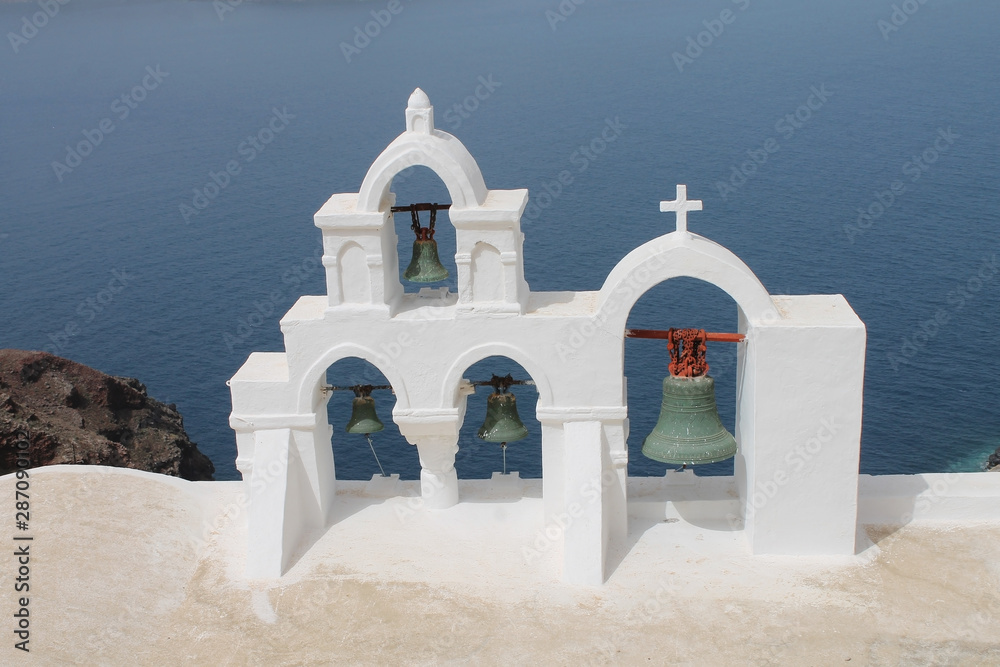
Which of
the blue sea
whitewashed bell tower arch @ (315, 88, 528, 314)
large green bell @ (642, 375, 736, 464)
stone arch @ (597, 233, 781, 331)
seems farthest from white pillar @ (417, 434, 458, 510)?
the blue sea

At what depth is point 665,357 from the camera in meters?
40.7

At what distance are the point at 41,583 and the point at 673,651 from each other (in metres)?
8.69

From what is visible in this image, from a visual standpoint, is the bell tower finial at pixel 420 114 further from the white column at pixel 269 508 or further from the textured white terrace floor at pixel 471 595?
the textured white terrace floor at pixel 471 595

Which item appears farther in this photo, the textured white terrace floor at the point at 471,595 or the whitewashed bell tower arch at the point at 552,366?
the whitewashed bell tower arch at the point at 552,366

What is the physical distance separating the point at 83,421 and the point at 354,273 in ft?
59.0

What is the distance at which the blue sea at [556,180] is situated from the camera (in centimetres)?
4156

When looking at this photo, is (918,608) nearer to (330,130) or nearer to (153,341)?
(153,341)

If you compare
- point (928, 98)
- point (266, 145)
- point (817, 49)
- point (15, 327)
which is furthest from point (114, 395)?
point (817, 49)

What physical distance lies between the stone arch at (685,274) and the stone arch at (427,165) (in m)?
2.45

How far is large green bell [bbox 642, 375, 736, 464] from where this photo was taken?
15.5 metres

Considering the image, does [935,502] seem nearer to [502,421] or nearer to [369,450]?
[502,421]

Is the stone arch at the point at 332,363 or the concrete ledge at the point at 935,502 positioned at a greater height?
the stone arch at the point at 332,363

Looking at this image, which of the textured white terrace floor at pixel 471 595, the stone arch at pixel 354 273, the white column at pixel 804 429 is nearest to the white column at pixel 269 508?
the textured white terrace floor at pixel 471 595

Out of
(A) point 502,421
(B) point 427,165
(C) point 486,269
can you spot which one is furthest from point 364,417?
(B) point 427,165
